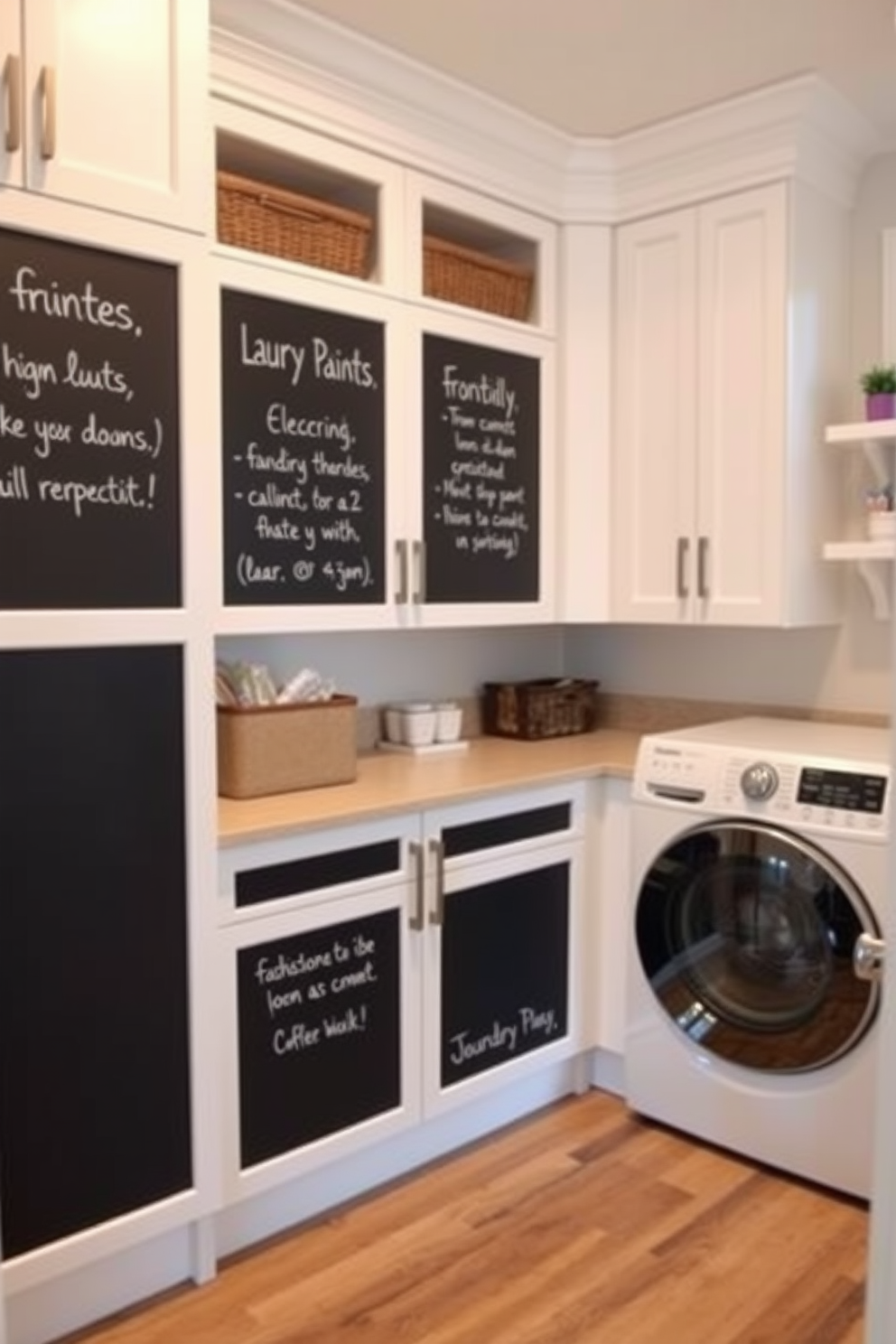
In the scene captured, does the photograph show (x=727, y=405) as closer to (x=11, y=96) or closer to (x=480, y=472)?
(x=480, y=472)

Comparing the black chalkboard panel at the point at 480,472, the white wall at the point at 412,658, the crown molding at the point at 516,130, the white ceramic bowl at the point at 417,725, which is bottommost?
the white ceramic bowl at the point at 417,725

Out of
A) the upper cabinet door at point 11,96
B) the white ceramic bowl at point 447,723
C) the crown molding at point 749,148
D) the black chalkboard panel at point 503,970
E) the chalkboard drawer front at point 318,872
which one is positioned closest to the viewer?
the upper cabinet door at point 11,96

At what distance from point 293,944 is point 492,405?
4.88 ft

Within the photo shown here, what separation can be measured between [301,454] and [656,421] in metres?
1.11

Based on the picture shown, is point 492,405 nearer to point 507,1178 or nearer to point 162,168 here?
point 162,168

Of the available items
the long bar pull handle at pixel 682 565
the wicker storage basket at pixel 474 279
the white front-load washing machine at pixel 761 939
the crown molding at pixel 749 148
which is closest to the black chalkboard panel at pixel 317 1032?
the white front-load washing machine at pixel 761 939

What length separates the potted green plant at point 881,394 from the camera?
8.68 feet

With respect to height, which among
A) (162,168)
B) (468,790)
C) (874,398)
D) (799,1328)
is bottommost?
(799,1328)

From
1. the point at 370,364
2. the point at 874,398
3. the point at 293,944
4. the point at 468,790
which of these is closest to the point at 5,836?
the point at 293,944

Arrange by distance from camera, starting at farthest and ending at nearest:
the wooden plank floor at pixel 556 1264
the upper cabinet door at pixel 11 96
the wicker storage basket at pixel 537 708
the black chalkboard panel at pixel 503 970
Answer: the wicker storage basket at pixel 537 708 → the black chalkboard panel at pixel 503 970 → the wooden plank floor at pixel 556 1264 → the upper cabinet door at pixel 11 96

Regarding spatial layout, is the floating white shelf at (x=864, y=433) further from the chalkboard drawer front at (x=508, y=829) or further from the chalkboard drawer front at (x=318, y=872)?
the chalkboard drawer front at (x=318, y=872)

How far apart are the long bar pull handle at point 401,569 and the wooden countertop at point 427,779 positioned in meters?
0.44

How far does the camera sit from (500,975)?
102 inches

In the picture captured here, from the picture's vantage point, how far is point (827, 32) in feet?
7.45
